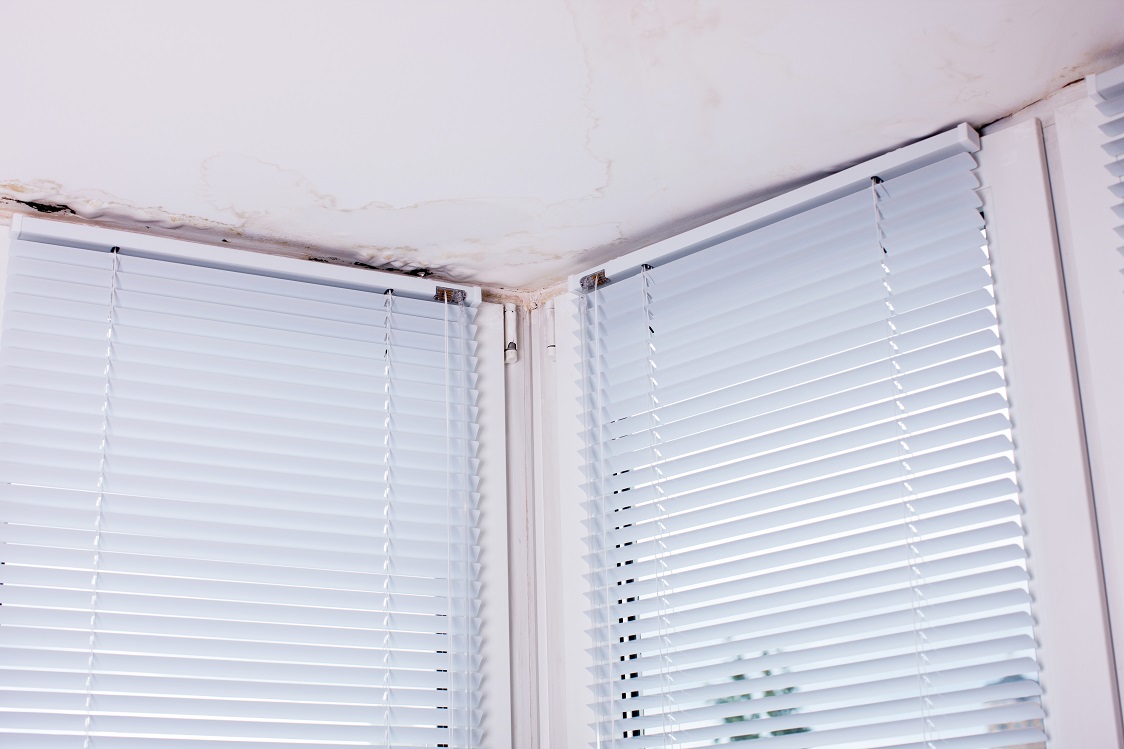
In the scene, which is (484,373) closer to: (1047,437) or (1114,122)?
(1047,437)

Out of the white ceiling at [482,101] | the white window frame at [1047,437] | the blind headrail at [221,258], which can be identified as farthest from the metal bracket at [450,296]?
the white window frame at [1047,437]

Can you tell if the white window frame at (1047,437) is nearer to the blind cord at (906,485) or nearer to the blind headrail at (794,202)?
the blind headrail at (794,202)

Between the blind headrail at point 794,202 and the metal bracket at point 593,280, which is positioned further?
the metal bracket at point 593,280

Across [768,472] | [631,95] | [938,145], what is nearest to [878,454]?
[768,472]

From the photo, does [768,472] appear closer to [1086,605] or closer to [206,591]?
[1086,605]

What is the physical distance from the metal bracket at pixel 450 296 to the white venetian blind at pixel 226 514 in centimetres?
7

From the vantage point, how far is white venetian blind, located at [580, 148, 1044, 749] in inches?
78.6

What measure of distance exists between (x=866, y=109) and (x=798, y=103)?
5.4 inches

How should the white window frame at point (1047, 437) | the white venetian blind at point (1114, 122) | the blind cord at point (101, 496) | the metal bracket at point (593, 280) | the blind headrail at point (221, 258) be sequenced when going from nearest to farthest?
the white window frame at point (1047, 437) < the white venetian blind at point (1114, 122) < the blind cord at point (101, 496) < the blind headrail at point (221, 258) < the metal bracket at point (593, 280)

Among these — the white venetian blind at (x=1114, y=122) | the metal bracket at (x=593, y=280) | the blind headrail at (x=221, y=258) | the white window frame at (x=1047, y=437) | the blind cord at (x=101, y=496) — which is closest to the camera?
the white window frame at (x=1047, y=437)

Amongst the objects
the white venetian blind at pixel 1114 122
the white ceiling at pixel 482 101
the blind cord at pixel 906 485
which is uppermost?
the white ceiling at pixel 482 101

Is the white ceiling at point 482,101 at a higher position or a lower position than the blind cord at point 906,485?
higher

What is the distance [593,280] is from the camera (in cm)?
275

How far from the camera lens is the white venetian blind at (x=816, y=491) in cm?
200
